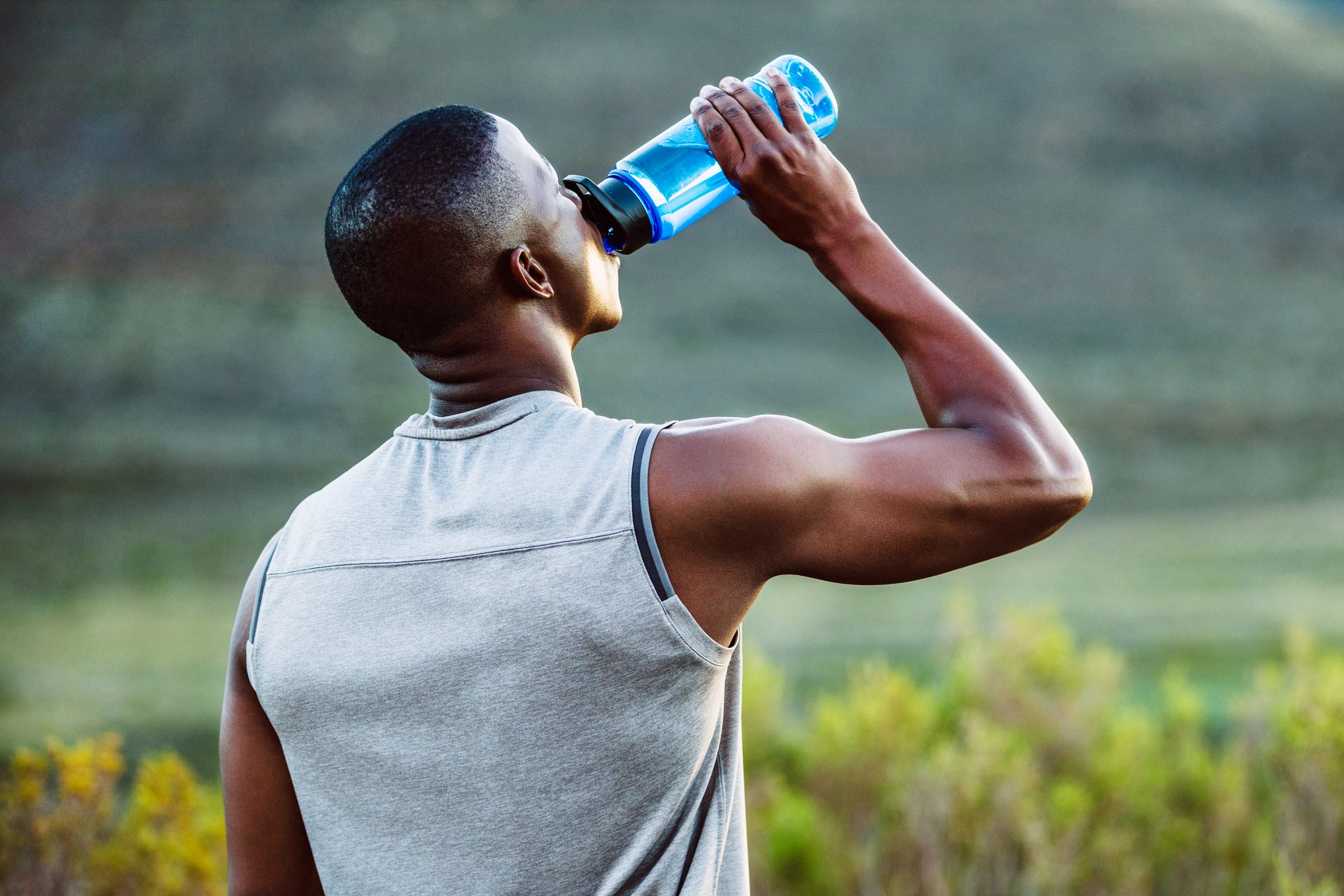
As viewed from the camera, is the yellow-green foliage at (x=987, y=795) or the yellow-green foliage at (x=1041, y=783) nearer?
the yellow-green foliage at (x=987, y=795)

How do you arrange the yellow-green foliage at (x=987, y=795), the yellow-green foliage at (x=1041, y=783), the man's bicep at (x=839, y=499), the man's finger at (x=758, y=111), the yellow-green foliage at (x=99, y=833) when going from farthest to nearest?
the yellow-green foliage at (x=1041, y=783), the yellow-green foliage at (x=987, y=795), the yellow-green foliage at (x=99, y=833), the man's finger at (x=758, y=111), the man's bicep at (x=839, y=499)

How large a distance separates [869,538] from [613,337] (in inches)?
500

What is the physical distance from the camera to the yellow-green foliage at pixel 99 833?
273cm

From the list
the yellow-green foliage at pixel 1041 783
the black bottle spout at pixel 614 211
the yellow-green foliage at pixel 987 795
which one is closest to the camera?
the black bottle spout at pixel 614 211

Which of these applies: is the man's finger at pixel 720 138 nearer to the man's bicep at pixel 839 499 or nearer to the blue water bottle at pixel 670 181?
the blue water bottle at pixel 670 181

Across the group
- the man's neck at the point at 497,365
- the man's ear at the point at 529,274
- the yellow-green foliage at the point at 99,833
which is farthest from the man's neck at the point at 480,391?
the yellow-green foliage at the point at 99,833

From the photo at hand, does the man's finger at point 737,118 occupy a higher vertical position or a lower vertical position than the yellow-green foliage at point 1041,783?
higher

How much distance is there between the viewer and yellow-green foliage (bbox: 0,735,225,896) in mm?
2730

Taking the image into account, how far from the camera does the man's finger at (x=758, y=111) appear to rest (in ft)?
4.32

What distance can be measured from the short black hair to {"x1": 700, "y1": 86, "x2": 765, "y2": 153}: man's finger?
0.85ft

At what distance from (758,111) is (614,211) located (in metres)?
0.25

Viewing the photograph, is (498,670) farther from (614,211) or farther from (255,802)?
(614,211)

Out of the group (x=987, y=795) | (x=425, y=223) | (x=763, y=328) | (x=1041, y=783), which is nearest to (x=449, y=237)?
(x=425, y=223)

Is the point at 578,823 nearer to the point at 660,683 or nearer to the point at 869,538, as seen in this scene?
the point at 660,683
